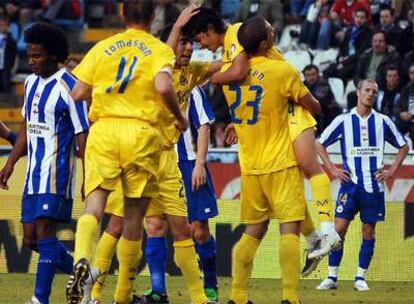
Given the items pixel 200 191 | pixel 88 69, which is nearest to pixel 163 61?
pixel 88 69

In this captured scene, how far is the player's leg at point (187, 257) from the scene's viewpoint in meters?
10.7

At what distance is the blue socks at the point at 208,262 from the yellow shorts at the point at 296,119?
71.8 inches

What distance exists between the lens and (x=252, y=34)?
1052 cm

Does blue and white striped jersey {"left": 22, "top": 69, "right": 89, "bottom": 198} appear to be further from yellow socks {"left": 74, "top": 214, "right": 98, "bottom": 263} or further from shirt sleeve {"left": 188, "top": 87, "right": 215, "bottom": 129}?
shirt sleeve {"left": 188, "top": 87, "right": 215, "bottom": 129}

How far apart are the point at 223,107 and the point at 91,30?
5.38m

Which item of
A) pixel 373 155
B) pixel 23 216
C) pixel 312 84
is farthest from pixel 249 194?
pixel 312 84

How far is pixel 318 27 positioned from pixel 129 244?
42.4 ft

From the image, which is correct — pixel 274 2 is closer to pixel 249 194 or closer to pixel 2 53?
pixel 2 53

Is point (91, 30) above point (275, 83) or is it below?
above

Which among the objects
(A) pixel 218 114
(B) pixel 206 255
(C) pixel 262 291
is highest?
(A) pixel 218 114

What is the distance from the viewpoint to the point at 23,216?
10.5 meters

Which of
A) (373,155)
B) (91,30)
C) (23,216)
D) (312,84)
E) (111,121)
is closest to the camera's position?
(111,121)

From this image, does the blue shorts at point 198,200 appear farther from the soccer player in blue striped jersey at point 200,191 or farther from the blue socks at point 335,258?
the blue socks at point 335,258

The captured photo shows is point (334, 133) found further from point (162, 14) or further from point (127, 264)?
point (162, 14)
